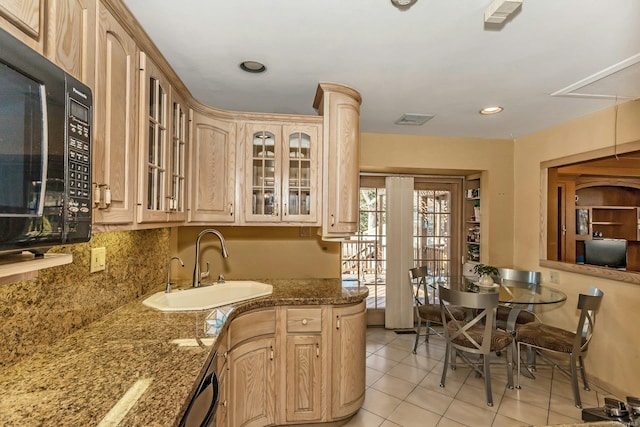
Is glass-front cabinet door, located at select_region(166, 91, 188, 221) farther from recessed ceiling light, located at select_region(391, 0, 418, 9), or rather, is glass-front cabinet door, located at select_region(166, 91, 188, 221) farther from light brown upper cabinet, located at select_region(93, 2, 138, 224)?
recessed ceiling light, located at select_region(391, 0, 418, 9)

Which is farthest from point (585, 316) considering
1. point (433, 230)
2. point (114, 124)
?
point (114, 124)

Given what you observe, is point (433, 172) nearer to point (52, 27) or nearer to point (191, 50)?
point (191, 50)

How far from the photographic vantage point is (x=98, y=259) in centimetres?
171

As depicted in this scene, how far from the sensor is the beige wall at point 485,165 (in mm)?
3848

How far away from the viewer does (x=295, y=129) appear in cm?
263

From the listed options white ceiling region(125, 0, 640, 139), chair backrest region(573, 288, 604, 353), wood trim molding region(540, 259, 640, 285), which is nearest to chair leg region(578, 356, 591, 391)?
chair backrest region(573, 288, 604, 353)

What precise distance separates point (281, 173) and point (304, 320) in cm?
116

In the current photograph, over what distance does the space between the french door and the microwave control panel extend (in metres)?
3.44

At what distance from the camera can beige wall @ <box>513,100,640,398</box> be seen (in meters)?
2.65

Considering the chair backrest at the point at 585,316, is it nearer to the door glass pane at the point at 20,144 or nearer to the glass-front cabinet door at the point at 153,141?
the glass-front cabinet door at the point at 153,141

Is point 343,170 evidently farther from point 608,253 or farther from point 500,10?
point 608,253

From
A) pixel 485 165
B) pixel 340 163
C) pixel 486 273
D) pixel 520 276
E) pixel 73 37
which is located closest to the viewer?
pixel 73 37

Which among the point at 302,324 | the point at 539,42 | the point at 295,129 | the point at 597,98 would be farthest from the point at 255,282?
the point at 597,98

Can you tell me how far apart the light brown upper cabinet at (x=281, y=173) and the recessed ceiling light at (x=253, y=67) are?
0.46 m
